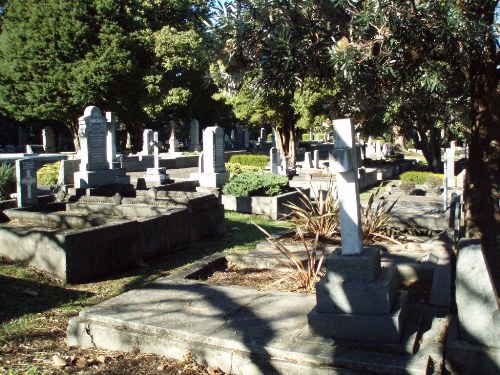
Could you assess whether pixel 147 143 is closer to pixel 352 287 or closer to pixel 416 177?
pixel 416 177

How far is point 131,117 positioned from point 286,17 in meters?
33.5

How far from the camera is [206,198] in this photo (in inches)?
419

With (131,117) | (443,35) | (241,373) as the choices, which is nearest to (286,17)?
(443,35)

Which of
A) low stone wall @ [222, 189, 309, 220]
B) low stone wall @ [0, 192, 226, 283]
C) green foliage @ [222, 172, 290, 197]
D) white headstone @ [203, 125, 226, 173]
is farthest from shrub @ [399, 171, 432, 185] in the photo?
low stone wall @ [0, 192, 226, 283]

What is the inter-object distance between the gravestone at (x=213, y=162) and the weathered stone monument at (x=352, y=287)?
43.1 feet

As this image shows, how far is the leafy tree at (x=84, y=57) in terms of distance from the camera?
3434cm

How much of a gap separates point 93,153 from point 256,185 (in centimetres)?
468

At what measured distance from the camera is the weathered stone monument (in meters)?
4.16

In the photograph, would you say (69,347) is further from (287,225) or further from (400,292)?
(287,225)

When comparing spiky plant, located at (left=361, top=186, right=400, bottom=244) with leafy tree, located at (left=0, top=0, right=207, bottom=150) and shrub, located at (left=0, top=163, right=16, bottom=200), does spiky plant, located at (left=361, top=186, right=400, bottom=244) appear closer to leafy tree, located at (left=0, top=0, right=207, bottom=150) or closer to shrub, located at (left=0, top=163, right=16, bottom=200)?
shrub, located at (left=0, top=163, right=16, bottom=200)

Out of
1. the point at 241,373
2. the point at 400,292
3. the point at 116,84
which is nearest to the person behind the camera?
the point at 241,373

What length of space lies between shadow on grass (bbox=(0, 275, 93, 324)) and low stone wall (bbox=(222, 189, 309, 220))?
7.41 meters

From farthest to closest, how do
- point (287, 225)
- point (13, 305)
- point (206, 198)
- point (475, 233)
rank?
1. point (287, 225)
2. point (206, 198)
3. point (475, 233)
4. point (13, 305)

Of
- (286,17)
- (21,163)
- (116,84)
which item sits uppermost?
(116,84)
